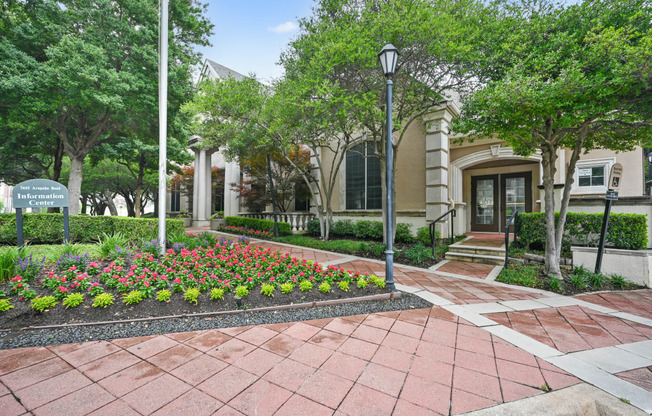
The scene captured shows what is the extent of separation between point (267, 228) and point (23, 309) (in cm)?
797

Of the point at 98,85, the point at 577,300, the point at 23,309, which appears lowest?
the point at 577,300

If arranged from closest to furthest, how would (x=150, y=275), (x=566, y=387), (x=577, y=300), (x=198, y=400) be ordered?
(x=198, y=400) < (x=566, y=387) < (x=150, y=275) < (x=577, y=300)

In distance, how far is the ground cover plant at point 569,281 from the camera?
4535 mm

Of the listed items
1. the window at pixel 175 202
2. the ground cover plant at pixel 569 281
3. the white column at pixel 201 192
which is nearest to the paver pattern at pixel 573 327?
the ground cover plant at pixel 569 281

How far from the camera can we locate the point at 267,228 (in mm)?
10930

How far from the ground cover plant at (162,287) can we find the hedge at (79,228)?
2.28m

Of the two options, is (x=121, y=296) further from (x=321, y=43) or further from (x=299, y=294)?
(x=321, y=43)

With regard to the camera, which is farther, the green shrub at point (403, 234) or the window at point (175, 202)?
the window at point (175, 202)

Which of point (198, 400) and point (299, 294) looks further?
point (299, 294)

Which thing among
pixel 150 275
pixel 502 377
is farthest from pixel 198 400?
pixel 150 275

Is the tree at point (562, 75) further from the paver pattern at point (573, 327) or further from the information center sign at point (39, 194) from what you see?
the information center sign at point (39, 194)

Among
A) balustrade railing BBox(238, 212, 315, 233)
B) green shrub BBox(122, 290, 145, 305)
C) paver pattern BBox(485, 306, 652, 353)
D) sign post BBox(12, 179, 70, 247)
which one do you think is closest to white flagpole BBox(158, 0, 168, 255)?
sign post BBox(12, 179, 70, 247)

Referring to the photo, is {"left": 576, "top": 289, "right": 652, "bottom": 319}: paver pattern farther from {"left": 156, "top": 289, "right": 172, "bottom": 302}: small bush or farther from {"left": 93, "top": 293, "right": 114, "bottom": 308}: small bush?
{"left": 93, "top": 293, "right": 114, "bottom": 308}: small bush

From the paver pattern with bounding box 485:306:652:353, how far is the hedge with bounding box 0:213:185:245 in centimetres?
733
